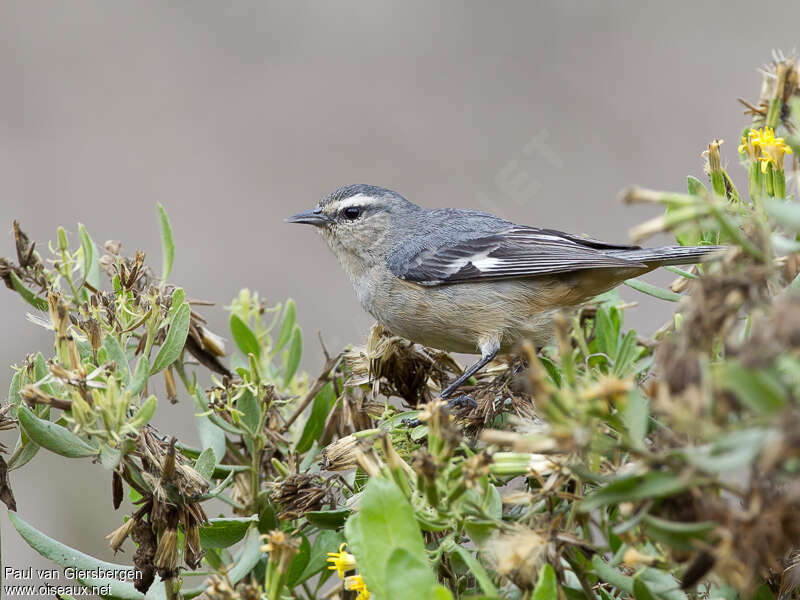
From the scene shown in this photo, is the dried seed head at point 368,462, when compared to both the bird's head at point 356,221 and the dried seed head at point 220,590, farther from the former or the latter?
the bird's head at point 356,221

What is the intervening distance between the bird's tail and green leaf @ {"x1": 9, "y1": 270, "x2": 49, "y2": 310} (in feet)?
6.39

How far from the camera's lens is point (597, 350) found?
104 inches

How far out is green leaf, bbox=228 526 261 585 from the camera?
2125 mm

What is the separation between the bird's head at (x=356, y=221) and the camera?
15.5 ft

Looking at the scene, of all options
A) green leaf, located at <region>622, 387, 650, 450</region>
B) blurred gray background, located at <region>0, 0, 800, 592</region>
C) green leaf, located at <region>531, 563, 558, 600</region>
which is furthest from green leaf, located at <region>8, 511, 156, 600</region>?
blurred gray background, located at <region>0, 0, 800, 592</region>

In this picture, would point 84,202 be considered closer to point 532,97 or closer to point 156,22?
point 156,22

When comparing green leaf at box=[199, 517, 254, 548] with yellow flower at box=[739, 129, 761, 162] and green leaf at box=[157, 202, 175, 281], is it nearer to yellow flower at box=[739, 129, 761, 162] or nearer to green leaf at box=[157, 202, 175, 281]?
green leaf at box=[157, 202, 175, 281]

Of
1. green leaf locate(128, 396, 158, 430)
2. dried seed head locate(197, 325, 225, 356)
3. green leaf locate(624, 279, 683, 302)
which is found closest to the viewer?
green leaf locate(128, 396, 158, 430)

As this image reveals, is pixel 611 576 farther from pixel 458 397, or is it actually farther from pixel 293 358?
pixel 293 358

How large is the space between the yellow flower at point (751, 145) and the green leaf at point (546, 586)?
1.14m

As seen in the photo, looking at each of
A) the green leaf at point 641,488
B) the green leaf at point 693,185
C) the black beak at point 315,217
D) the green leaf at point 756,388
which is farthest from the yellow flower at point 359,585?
the black beak at point 315,217

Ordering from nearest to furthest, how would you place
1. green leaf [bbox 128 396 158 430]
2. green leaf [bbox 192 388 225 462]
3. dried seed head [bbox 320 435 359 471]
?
1. green leaf [bbox 128 396 158 430]
2. dried seed head [bbox 320 435 359 471]
3. green leaf [bbox 192 388 225 462]

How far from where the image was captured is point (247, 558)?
2.18 meters

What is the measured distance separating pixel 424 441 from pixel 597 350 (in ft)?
1.96
